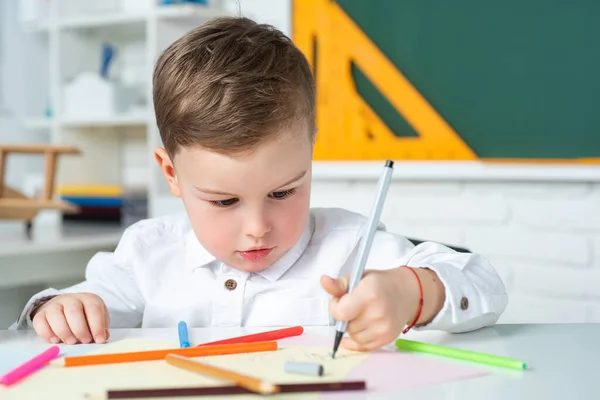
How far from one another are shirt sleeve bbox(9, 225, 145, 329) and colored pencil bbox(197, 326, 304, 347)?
335 mm

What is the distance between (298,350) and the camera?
2.05 ft

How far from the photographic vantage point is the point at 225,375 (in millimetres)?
518

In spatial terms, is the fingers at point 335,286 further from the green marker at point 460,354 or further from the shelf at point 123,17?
the shelf at point 123,17

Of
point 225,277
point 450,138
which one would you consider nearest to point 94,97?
point 450,138

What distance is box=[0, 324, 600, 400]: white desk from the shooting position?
0.50 metres

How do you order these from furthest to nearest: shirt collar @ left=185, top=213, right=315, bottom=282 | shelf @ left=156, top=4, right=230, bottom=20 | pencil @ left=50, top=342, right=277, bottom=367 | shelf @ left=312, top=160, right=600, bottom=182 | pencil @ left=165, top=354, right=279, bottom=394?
shelf @ left=156, top=4, right=230, bottom=20, shelf @ left=312, top=160, right=600, bottom=182, shirt collar @ left=185, top=213, right=315, bottom=282, pencil @ left=50, top=342, right=277, bottom=367, pencil @ left=165, top=354, right=279, bottom=394

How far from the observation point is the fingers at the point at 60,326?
0.69m

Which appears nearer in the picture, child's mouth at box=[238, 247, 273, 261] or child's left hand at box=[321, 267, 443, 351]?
child's left hand at box=[321, 267, 443, 351]

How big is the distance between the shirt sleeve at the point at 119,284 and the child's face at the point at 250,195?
19cm

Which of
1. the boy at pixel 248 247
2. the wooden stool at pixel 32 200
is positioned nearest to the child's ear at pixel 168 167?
the boy at pixel 248 247

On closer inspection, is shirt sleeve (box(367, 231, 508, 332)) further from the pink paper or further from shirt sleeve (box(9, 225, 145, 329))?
shirt sleeve (box(9, 225, 145, 329))

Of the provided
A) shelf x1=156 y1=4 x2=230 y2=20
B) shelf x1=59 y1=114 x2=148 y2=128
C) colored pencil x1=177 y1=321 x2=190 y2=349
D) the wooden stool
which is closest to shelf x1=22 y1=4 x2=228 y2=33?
shelf x1=156 y1=4 x2=230 y2=20

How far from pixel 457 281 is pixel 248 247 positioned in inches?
9.2

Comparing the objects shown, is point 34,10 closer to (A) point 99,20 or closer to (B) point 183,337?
(A) point 99,20
